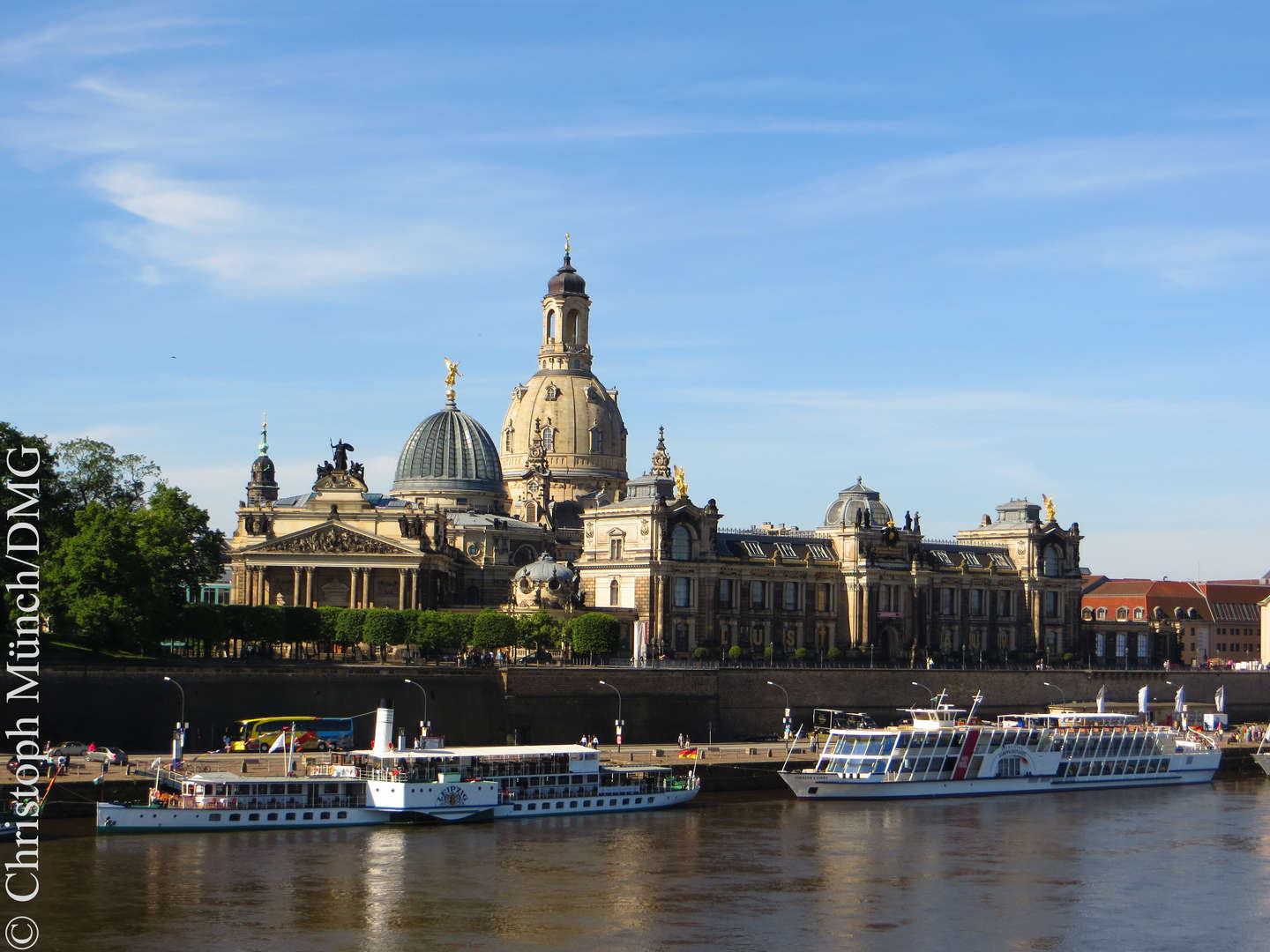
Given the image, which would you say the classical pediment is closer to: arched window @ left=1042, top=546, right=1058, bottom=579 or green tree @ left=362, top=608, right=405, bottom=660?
green tree @ left=362, top=608, right=405, bottom=660

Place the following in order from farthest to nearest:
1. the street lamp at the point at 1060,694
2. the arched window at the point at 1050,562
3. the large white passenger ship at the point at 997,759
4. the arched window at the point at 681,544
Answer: the arched window at the point at 1050,562, the arched window at the point at 681,544, the street lamp at the point at 1060,694, the large white passenger ship at the point at 997,759

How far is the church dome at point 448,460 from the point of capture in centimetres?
16512

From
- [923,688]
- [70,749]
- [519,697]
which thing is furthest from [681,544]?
[70,749]

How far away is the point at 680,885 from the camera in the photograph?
60312 mm

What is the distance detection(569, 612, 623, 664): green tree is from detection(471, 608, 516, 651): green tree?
408 cm

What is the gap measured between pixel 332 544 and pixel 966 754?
5841cm

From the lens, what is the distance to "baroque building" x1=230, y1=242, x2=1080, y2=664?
5089 inches

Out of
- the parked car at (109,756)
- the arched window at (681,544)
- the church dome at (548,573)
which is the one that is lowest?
the parked car at (109,756)

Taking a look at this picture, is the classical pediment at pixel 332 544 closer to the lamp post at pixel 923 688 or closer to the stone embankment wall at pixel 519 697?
the stone embankment wall at pixel 519 697

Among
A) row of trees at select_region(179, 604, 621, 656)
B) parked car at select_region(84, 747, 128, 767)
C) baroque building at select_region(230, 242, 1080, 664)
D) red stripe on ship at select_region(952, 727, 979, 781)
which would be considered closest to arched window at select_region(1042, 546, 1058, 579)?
baroque building at select_region(230, 242, 1080, 664)

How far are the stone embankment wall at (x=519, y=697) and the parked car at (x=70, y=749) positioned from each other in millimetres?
3088

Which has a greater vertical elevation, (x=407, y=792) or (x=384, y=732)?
(x=384, y=732)

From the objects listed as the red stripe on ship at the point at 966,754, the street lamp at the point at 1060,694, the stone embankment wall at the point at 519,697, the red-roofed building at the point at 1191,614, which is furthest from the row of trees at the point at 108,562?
the red-roofed building at the point at 1191,614

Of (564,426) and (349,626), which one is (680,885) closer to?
(349,626)
